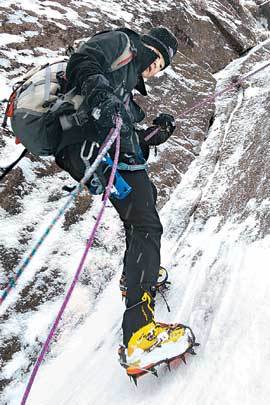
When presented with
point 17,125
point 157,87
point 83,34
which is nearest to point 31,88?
point 17,125

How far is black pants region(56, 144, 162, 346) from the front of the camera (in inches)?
115

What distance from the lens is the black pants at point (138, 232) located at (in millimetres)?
2930

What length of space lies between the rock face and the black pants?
1245 mm

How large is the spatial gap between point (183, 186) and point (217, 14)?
7511 millimetres

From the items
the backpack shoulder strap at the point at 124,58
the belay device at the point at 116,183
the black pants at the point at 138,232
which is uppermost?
the backpack shoulder strap at the point at 124,58

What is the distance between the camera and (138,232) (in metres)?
3.08

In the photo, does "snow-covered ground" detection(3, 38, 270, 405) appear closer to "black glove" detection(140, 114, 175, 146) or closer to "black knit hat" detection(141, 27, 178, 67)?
"black glove" detection(140, 114, 175, 146)

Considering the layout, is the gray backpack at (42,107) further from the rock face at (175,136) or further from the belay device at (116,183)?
the rock face at (175,136)

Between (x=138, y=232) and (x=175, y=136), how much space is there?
4.08m

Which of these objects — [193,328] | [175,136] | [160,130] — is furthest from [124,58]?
[175,136]

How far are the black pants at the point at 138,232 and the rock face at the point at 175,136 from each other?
124 cm

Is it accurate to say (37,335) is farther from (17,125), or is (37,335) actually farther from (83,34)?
(83,34)

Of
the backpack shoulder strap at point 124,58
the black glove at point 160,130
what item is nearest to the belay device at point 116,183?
the backpack shoulder strap at point 124,58

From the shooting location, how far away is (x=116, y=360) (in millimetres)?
3369
